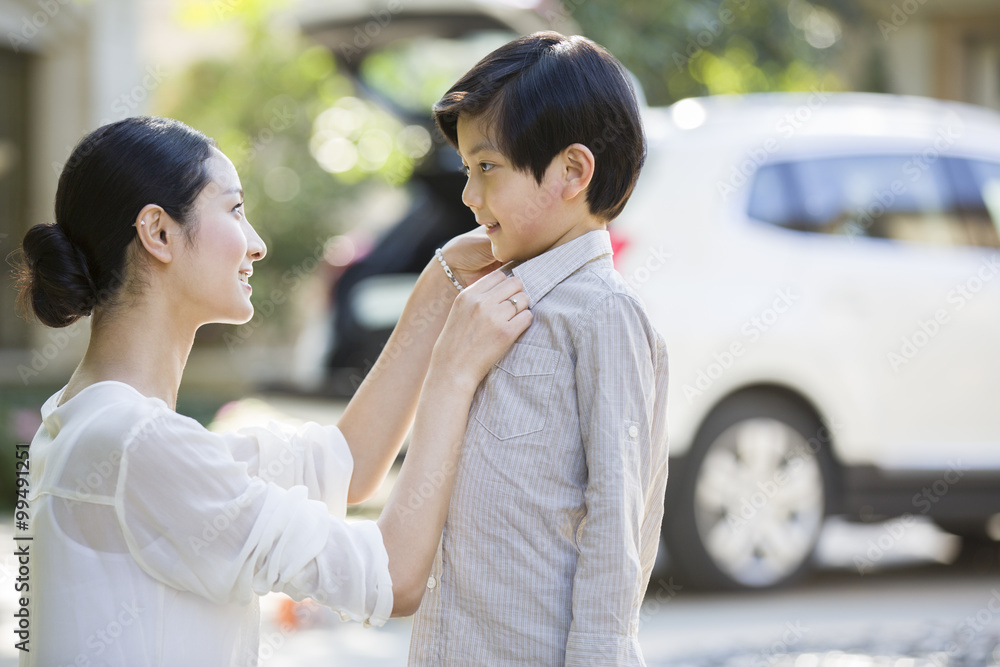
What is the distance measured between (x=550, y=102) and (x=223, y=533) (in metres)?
0.80

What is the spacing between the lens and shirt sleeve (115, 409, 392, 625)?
4.82 ft

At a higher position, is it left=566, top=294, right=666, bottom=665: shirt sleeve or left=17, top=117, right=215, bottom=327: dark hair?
left=17, top=117, right=215, bottom=327: dark hair

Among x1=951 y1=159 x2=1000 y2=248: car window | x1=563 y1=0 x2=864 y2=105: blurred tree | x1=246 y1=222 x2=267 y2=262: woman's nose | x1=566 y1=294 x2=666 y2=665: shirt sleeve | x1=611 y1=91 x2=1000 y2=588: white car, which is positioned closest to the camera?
x1=566 y1=294 x2=666 y2=665: shirt sleeve

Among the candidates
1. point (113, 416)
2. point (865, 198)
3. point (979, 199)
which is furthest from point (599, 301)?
point (979, 199)

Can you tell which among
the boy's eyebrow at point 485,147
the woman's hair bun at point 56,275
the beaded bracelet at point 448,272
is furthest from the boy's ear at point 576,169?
the woman's hair bun at point 56,275

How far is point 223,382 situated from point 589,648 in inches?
369

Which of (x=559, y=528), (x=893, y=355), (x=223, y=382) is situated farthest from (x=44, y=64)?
(x=559, y=528)

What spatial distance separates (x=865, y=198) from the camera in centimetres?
448

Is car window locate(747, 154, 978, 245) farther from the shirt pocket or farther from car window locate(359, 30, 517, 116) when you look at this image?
the shirt pocket

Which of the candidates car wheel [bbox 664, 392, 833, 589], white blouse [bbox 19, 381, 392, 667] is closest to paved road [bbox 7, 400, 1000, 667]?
car wheel [bbox 664, 392, 833, 589]

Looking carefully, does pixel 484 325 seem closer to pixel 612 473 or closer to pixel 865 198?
pixel 612 473

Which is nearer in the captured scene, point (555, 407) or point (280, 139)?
point (555, 407)

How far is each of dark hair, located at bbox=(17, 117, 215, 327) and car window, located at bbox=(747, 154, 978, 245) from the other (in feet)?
10.1

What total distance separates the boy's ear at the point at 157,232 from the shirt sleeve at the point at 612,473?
0.66 meters
